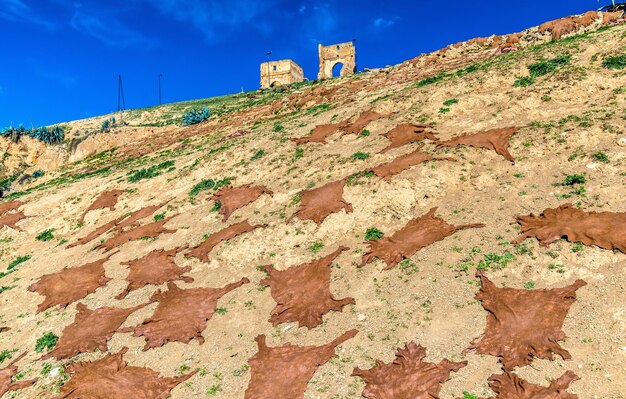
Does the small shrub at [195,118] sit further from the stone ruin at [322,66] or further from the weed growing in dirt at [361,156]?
the weed growing in dirt at [361,156]

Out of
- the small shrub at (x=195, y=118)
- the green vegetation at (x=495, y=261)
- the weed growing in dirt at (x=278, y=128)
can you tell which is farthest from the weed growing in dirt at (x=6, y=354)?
the small shrub at (x=195, y=118)

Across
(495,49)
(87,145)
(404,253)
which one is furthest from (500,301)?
(87,145)


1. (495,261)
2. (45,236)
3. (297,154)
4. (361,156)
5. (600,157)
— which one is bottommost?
(495,261)

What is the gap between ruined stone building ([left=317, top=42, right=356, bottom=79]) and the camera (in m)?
67.1

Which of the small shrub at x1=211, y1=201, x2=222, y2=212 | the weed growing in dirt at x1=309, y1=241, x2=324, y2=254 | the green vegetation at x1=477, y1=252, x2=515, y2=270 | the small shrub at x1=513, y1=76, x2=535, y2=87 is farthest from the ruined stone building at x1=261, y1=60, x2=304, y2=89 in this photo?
the green vegetation at x1=477, y1=252, x2=515, y2=270

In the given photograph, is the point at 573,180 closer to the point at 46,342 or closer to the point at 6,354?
the point at 46,342

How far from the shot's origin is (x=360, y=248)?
13180mm

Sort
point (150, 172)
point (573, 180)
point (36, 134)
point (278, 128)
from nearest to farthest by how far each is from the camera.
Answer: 1. point (573, 180)
2. point (150, 172)
3. point (278, 128)
4. point (36, 134)

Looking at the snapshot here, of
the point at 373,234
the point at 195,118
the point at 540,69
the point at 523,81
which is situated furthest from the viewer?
the point at 195,118

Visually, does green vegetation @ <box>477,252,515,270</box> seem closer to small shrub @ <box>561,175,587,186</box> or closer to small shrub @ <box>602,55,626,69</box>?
small shrub @ <box>561,175,587,186</box>

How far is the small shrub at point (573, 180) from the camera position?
12656mm

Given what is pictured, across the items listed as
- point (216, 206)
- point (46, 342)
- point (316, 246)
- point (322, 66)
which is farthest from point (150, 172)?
point (322, 66)

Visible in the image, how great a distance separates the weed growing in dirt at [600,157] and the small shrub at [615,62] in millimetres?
7791

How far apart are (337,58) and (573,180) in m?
60.5
